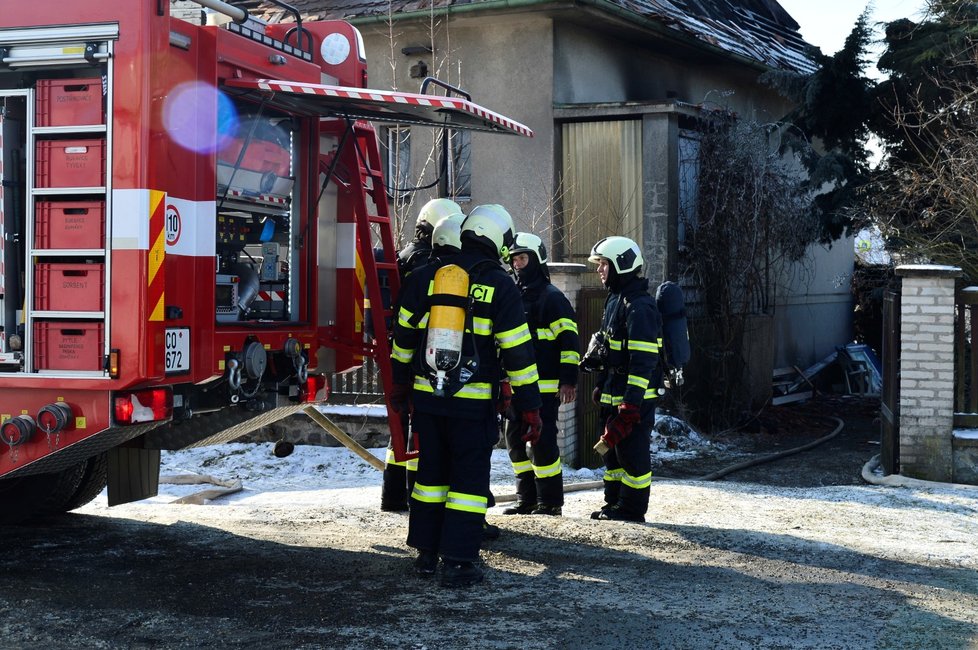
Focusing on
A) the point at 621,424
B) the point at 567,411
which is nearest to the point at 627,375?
the point at 621,424

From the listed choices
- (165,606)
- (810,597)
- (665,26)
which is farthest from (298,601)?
(665,26)

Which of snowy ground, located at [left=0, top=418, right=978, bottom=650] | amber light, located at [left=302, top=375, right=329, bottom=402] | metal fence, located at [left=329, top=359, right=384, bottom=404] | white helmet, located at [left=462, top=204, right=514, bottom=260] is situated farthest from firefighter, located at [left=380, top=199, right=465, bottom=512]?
metal fence, located at [left=329, top=359, right=384, bottom=404]

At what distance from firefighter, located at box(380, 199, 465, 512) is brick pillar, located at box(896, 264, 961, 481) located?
14.0 feet

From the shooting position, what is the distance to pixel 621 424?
702 centimetres

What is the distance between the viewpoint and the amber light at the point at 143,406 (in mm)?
5395

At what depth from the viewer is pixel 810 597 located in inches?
216

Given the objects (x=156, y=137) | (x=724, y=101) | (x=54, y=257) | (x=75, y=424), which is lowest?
(x=75, y=424)

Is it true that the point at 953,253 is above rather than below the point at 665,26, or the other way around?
below

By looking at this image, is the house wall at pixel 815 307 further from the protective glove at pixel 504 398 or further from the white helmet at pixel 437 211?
the protective glove at pixel 504 398

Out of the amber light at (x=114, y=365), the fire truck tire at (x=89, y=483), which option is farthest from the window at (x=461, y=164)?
the amber light at (x=114, y=365)

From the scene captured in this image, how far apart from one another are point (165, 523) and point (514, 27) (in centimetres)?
848

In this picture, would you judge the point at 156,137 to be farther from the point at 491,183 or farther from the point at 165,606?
the point at 491,183

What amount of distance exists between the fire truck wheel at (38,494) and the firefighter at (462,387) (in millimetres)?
2603

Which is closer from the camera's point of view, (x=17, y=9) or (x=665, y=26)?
(x=17, y=9)
